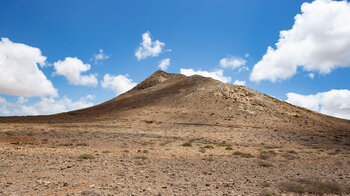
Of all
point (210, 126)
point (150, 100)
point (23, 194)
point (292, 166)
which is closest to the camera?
point (23, 194)

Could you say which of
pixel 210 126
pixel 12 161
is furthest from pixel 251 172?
pixel 210 126

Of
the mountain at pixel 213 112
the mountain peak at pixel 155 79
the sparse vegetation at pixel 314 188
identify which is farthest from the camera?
the mountain peak at pixel 155 79

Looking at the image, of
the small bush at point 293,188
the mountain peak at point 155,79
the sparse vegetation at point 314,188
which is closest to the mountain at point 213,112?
the sparse vegetation at point 314,188

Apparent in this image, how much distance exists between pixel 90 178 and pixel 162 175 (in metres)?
2.80

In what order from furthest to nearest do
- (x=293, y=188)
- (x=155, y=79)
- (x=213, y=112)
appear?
(x=155, y=79)
(x=213, y=112)
(x=293, y=188)

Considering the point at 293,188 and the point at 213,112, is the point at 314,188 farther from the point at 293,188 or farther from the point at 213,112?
the point at 213,112

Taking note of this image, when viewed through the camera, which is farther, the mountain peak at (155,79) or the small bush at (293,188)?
the mountain peak at (155,79)

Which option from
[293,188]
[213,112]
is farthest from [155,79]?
[293,188]

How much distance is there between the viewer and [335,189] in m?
7.77

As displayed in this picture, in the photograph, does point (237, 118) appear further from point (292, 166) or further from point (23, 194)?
point (23, 194)

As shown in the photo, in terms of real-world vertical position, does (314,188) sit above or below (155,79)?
below

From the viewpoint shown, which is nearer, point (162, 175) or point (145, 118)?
point (162, 175)

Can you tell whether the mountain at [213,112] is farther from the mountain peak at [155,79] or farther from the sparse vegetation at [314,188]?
the mountain peak at [155,79]

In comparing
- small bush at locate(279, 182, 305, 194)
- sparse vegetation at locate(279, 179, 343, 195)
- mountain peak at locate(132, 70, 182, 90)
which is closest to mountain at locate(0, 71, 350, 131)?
sparse vegetation at locate(279, 179, 343, 195)
